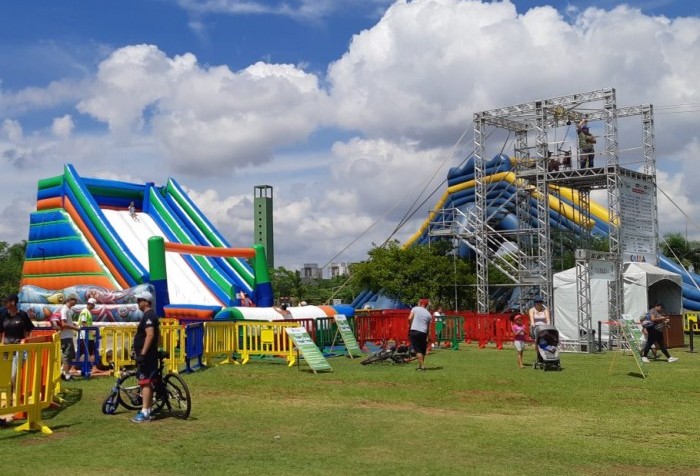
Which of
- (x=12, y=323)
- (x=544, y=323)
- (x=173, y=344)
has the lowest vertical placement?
(x=173, y=344)

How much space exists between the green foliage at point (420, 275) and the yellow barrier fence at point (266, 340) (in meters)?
22.0

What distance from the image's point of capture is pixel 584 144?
27312 millimetres

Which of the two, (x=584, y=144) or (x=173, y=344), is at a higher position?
(x=584, y=144)

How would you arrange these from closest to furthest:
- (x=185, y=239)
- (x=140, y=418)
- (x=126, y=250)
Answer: (x=140, y=418), (x=126, y=250), (x=185, y=239)

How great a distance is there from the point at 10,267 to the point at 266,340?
6765 cm

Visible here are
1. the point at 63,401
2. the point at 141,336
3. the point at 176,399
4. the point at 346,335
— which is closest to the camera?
the point at 141,336

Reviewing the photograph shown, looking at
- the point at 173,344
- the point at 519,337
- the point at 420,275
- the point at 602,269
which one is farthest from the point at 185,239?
the point at 519,337

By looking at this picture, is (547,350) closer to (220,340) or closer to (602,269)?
(220,340)

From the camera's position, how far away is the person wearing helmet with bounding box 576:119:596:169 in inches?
1057

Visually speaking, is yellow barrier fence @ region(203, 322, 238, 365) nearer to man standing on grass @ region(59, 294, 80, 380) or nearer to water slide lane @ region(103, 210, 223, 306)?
man standing on grass @ region(59, 294, 80, 380)

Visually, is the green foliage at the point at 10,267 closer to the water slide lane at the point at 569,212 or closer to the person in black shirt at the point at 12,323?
the water slide lane at the point at 569,212

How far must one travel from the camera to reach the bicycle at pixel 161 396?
10.1 meters

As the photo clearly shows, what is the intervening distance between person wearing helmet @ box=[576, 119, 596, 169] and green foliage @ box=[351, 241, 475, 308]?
13.6 m

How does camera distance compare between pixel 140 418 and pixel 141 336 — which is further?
pixel 141 336
